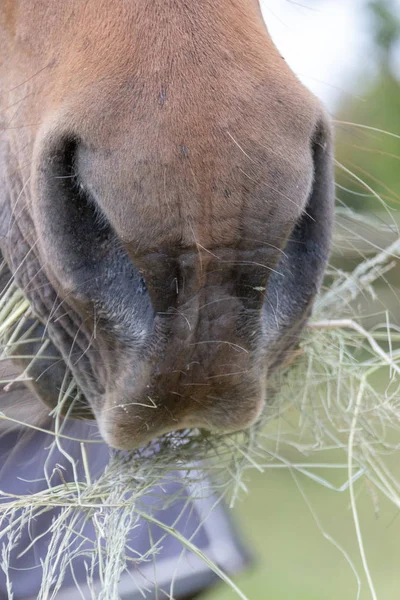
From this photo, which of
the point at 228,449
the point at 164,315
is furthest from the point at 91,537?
the point at 164,315

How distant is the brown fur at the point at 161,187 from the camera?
65 cm

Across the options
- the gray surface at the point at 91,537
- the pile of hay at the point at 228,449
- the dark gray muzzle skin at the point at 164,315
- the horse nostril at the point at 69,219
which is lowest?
the gray surface at the point at 91,537

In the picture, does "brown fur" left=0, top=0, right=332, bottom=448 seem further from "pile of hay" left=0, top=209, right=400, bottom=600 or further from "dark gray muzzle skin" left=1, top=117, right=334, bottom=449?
"pile of hay" left=0, top=209, right=400, bottom=600

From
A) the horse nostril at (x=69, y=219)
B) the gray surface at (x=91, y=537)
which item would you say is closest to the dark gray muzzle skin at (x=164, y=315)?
the horse nostril at (x=69, y=219)

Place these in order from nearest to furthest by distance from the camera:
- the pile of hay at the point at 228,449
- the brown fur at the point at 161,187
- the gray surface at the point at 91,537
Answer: the brown fur at the point at 161,187, the pile of hay at the point at 228,449, the gray surface at the point at 91,537

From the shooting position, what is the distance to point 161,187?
0.64 metres

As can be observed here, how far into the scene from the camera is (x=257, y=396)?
2.77 feet

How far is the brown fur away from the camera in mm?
652

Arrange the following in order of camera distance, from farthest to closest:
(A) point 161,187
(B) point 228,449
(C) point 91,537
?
(C) point 91,537 → (B) point 228,449 → (A) point 161,187

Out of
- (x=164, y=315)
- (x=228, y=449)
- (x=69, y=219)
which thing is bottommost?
(x=228, y=449)

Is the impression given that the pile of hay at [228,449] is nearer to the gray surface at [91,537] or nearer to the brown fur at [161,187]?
the gray surface at [91,537]

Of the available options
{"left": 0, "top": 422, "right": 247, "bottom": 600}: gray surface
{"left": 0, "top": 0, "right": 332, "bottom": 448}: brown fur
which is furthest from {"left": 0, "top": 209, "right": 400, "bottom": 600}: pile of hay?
{"left": 0, "top": 0, "right": 332, "bottom": 448}: brown fur

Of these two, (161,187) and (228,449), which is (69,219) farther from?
(228,449)

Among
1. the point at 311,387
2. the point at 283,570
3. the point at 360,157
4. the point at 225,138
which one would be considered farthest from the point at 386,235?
the point at 283,570
